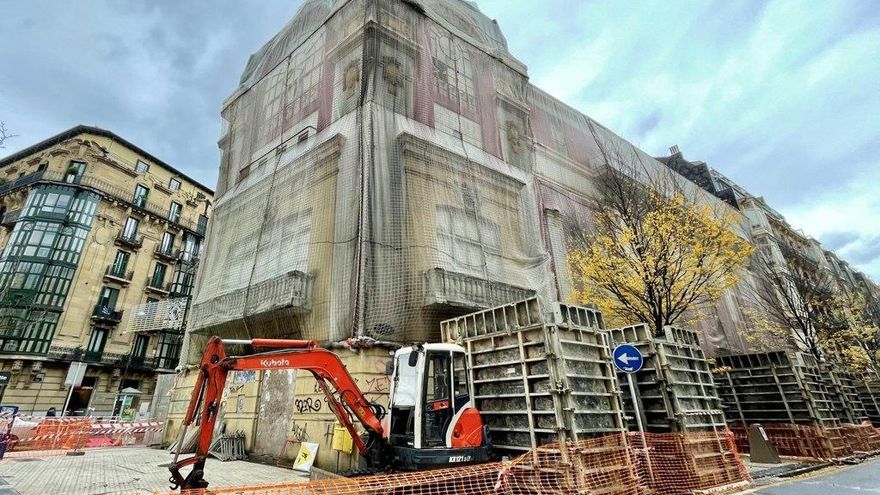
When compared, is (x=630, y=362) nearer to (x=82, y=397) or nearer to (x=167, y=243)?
(x=82, y=397)

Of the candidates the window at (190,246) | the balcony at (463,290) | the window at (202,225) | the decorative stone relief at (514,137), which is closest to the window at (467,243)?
the balcony at (463,290)

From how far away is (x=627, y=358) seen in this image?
24.1 feet

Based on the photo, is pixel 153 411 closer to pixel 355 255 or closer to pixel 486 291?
pixel 355 255

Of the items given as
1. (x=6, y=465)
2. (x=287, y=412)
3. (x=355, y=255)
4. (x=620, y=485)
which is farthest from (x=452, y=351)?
(x=6, y=465)

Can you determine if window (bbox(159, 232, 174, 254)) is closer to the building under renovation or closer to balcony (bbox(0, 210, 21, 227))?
balcony (bbox(0, 210, 21, 227))

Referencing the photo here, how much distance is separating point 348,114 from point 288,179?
10.4 ft

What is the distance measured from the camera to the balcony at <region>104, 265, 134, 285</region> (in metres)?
28.2

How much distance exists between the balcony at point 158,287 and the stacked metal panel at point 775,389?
119 feet

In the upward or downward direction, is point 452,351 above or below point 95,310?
below

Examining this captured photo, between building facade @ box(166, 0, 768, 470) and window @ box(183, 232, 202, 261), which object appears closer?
building facade @ box(166, 0, 768, 470)

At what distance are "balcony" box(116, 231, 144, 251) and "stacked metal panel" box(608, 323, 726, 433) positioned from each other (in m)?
34.6

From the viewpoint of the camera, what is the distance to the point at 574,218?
703 inches

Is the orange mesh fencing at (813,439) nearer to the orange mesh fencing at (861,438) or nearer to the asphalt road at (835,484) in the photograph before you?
the orange mesh fencing at (861,438)

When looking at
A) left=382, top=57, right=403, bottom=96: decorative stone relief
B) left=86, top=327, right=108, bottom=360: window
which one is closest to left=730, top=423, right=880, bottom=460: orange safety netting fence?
left=382, top=57, right=403, bottom=96: decorative stone relief
